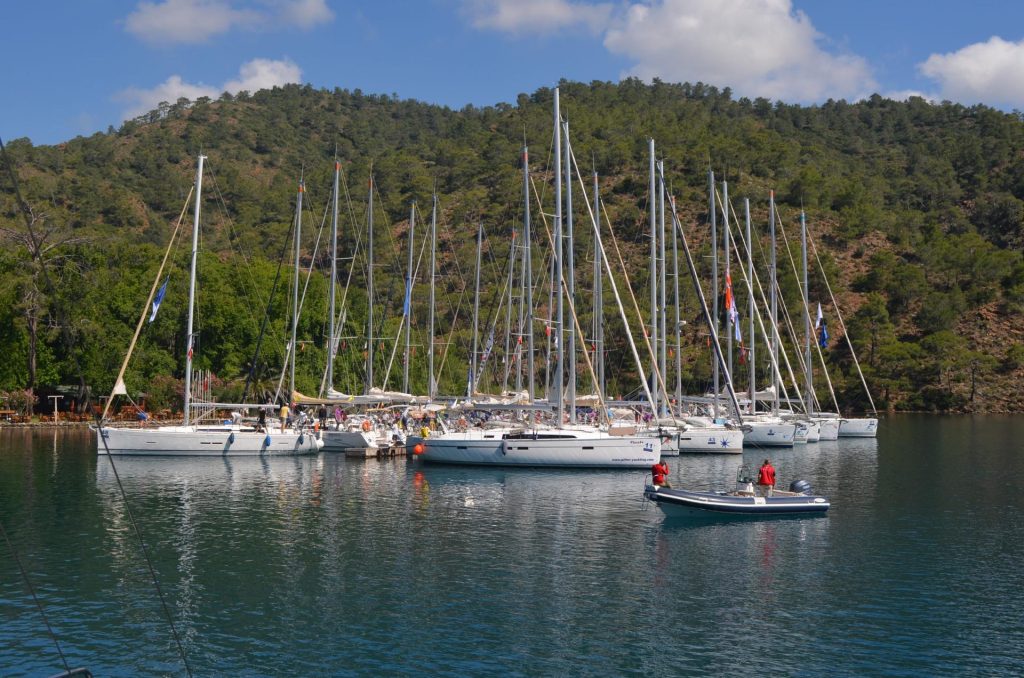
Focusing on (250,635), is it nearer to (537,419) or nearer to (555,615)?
(555,615)

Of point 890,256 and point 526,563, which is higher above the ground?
point 890,256

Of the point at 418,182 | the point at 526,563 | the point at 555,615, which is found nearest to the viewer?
the point at 555,615

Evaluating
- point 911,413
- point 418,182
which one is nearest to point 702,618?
point 911,413

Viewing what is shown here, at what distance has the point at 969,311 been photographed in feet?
380

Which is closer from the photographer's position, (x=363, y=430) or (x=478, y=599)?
(x=478, y=599)

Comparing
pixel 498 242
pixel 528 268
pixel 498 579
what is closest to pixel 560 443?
pixel 528 268

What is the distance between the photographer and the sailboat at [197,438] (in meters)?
49.2

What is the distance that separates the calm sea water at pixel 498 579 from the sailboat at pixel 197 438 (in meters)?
5.90

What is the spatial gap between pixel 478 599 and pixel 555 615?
6.95ft

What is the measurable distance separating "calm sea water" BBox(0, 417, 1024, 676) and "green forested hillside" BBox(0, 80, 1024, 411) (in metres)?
25.6

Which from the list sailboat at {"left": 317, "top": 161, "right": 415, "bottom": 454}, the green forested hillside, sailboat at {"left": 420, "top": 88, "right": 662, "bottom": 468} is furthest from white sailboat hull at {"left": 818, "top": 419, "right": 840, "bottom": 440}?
sailboat at {"left": 317, "top": 161, "right": 415, "bottom": 454}

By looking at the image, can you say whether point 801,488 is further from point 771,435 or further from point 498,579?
point 771,435

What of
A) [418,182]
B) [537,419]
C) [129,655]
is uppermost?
[418,182]

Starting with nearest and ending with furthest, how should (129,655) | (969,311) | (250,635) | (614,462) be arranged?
(129,655) → (250,635) → (614,462) → (969,311)
